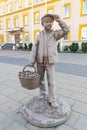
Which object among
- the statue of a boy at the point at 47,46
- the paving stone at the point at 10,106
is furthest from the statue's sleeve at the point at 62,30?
the paving stone at the point at 10,106

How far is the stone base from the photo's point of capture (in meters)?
2.24

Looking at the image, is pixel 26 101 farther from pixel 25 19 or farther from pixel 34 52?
pixel 25 19

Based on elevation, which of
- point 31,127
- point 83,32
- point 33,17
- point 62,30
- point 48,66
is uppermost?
point 33,17

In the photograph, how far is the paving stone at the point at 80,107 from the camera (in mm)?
2648

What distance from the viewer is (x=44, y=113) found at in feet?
7.85

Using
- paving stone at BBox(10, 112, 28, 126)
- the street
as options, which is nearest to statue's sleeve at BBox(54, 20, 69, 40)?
paving stone at BBox(10, 112, 28, 126)

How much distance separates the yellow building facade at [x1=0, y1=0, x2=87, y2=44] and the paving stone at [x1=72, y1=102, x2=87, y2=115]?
46.2 feet

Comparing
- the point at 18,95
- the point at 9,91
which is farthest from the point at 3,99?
the point at 9,91

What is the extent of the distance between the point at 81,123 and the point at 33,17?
65.6ft

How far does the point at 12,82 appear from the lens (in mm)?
4570

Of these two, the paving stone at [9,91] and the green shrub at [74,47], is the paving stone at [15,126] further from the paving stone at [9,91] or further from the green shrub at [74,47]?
the green shrub at [74,47]

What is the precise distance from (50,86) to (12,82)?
239 centimetres

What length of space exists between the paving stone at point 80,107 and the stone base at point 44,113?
0.86ft

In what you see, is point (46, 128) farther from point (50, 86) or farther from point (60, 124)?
point (50, 86)
